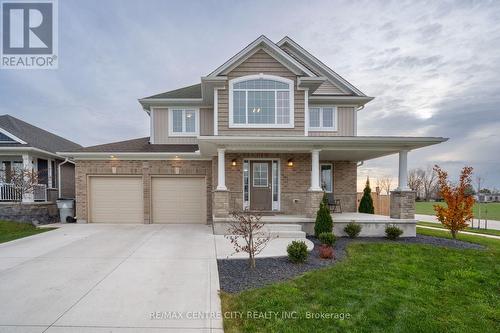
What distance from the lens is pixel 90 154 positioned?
10.4m

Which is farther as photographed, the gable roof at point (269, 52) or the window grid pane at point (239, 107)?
the window grid pane at point (239, 107)

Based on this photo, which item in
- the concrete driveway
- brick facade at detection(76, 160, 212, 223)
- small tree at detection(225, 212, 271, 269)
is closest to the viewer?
the concrete driveway

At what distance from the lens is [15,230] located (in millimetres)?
9680

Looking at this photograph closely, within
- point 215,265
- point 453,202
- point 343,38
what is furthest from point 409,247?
point 343,38

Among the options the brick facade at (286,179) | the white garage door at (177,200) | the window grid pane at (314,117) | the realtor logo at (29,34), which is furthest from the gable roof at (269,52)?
the realtor logo at (29,34)

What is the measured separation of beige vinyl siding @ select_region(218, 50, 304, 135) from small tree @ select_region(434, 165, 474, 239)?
5.20 m

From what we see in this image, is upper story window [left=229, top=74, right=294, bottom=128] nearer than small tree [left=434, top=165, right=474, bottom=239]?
No

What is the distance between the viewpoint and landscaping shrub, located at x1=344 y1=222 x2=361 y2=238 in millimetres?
8195

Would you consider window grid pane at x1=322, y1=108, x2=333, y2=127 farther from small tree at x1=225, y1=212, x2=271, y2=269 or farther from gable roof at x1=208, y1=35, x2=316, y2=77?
small tree at x1=225, y1=212, x2=271, y2=269

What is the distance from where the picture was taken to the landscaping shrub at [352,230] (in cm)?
820

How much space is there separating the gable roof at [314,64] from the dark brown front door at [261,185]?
5555 millimetres

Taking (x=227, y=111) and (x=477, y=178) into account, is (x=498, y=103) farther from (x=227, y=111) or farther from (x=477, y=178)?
(x=227, y=111)

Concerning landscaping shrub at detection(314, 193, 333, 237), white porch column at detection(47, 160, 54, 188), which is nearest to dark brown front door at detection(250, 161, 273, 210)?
landscaping shrub at detection(314, 193, 333, 237)

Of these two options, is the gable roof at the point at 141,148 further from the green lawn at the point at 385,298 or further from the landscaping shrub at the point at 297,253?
the green lawn at the point at 385,298
